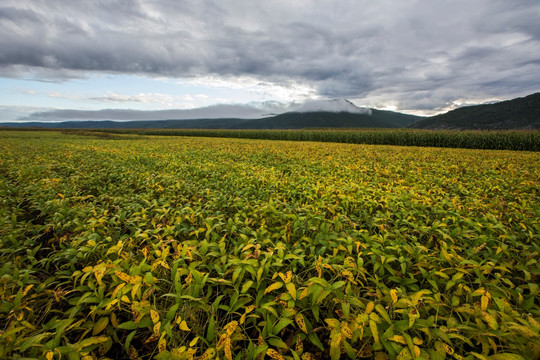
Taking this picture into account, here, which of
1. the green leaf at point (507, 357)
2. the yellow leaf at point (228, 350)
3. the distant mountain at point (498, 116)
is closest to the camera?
the green leaf at point (507, 357)

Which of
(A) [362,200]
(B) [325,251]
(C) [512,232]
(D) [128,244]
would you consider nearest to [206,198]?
(D) [128,244]

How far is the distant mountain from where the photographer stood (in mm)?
76062

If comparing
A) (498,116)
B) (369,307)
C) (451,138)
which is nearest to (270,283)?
(369,307)

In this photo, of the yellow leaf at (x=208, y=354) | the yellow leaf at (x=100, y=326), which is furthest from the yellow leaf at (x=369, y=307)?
the yellow leaf at (x=100, y=326)

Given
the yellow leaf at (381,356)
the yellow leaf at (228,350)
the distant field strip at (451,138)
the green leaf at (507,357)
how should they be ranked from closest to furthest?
the green leaf at (507,357)
the yellow leaf at (228,350)
the yellow leaf at (381,356)
the distant field strip at (451,138)

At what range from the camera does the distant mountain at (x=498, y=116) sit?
76.1 m

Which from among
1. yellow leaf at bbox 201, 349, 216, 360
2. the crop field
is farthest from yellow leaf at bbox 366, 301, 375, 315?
yellow leaf at bbox 201, 349, 216, 360

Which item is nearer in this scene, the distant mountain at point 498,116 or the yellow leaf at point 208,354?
the yellow leaf at point 208,354

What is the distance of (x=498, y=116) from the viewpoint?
3250 inches

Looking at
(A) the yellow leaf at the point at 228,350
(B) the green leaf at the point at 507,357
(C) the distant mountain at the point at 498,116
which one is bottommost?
(A) the yellow leaf at the point at 228,350

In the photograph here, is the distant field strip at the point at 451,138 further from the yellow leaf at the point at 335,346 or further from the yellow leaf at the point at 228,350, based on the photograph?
the yellow leaf at the point at 228,350

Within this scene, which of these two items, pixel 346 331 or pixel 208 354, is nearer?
pixel 208 354

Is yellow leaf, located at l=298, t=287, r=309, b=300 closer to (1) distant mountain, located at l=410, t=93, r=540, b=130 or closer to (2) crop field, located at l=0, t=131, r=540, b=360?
(2) crop field, located at l=0, t=131, r=540, b=360

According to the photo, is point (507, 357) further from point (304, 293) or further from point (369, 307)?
point (304, 293)
